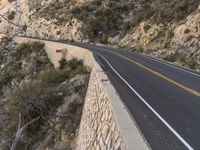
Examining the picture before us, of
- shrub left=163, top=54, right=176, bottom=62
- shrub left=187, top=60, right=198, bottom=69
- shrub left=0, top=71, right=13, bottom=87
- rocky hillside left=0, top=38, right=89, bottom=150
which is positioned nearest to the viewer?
rocky hillside left=0, top=38, right=89, bottom=150

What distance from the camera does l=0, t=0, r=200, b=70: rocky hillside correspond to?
3741 cm

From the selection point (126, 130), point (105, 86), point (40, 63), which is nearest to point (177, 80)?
point (105, 86)

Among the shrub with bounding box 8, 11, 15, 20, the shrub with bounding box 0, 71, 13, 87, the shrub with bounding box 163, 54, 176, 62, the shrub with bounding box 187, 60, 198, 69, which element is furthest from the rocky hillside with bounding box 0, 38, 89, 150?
the shrub with bounding box 8, 11, 15, 20

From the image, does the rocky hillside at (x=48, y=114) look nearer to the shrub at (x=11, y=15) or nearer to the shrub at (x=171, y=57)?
A: the shrub at (x=171, y=57)

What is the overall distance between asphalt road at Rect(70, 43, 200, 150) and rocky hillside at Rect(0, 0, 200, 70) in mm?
9493

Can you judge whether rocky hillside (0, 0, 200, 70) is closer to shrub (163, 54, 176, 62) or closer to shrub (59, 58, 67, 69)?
shrub (163, 54, 176, 62)

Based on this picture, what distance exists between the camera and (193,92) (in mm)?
15836

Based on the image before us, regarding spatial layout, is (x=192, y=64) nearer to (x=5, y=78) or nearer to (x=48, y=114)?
(x=48, y=114)

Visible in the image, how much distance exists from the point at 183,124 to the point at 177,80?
834 cm

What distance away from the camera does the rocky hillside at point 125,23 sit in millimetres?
37406

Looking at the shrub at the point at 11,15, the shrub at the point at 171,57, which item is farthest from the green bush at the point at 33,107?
the shrub at the point at 11,15

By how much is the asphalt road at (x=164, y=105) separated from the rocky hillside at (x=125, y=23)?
949cm

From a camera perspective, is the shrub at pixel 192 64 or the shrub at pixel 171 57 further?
the shrub at pixel 171 57

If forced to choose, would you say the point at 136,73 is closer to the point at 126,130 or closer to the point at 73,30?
the point at 126,130
